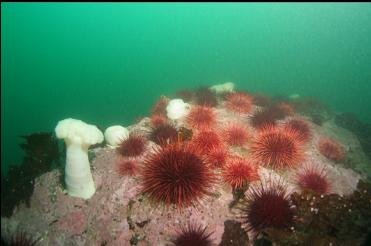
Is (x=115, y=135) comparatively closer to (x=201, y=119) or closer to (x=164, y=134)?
(x=164, y=134)

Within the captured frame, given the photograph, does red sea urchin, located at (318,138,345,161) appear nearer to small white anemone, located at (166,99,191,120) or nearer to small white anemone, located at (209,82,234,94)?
small white anemone, located at (166,99,191,120)

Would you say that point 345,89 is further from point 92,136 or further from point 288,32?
point 288,32

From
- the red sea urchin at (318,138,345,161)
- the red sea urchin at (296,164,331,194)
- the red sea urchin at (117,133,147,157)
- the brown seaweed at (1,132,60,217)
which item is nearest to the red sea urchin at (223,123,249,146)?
the red sea urchin at (296,164,331,194)

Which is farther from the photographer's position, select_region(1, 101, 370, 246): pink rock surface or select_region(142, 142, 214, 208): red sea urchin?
select_region(1, 101, 370, 246): pink rock surface

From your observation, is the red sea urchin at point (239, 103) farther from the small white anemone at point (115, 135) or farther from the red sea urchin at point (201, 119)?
the small white anemone at point (115, 135)

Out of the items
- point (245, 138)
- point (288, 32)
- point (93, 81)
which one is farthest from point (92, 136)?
point (288, 32)

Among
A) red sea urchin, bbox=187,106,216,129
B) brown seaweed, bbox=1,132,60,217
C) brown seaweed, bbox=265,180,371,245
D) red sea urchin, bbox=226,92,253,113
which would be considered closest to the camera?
brown seaweed, bbox=265,180,371,245
